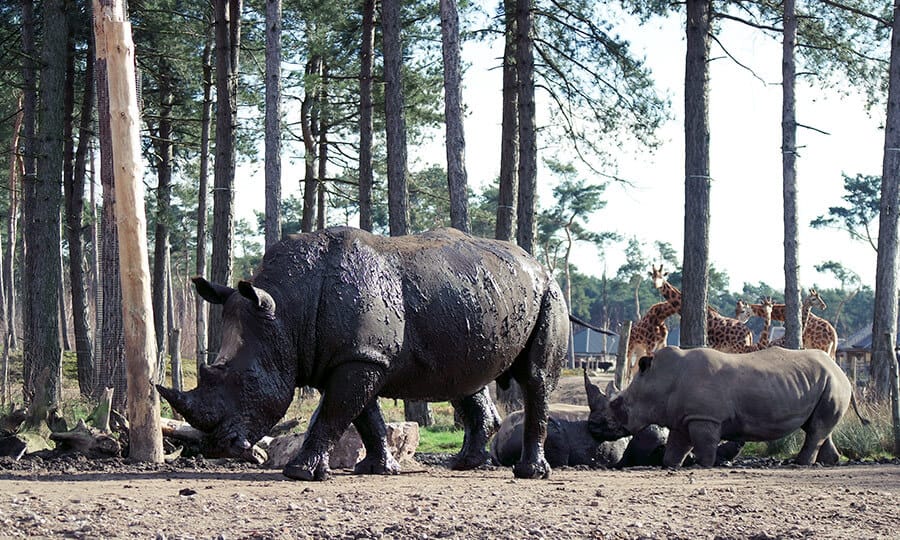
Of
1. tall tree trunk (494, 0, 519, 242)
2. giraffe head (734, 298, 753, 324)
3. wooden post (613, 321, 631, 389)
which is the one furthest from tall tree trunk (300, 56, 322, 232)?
wooden post (613, 321, 631, 389)

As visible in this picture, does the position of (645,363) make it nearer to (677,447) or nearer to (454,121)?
(677,447)

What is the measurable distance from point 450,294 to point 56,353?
461 inches

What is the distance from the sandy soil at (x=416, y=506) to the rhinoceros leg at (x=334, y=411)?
252 millimetres

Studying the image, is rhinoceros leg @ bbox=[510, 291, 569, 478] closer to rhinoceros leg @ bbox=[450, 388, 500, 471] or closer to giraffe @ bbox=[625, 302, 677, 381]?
rhinoceros leg @ bbox=[450, 388, 500, 471]

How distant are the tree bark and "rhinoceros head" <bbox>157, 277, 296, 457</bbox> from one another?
31.6ft

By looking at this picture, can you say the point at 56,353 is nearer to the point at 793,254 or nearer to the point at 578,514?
the point at 793,254

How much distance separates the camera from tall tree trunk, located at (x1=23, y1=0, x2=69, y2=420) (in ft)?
59.2

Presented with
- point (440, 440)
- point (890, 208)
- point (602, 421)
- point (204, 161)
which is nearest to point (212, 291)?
point (602, 421)

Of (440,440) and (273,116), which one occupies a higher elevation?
(273,116)

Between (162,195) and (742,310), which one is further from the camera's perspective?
(162,195)

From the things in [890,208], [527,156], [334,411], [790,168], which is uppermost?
[527,156]

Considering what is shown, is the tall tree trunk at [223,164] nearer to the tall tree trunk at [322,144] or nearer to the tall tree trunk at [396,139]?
the tall tree trunk at [396,139]

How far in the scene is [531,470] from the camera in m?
9.43

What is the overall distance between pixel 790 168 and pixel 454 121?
5417 mm
